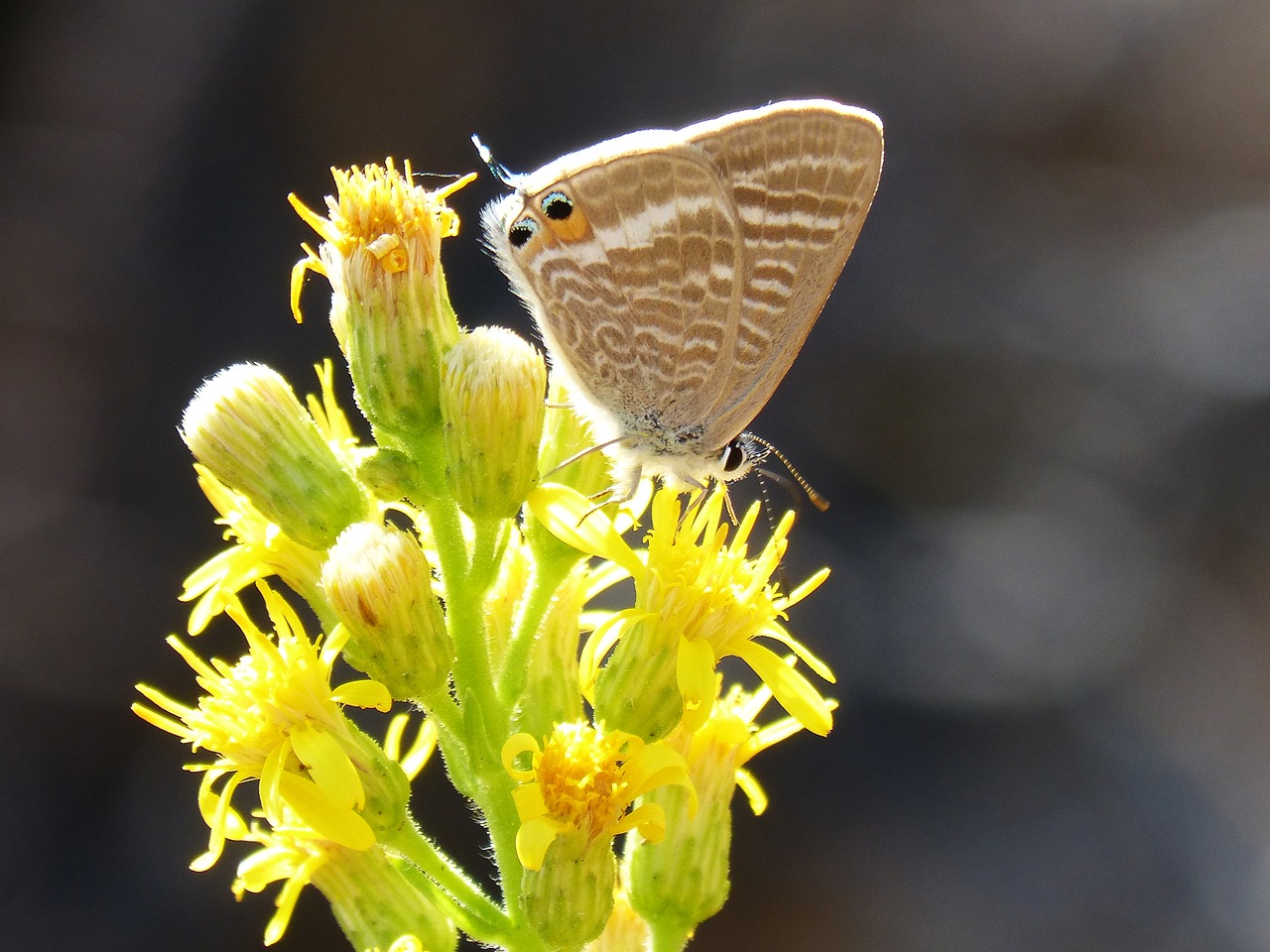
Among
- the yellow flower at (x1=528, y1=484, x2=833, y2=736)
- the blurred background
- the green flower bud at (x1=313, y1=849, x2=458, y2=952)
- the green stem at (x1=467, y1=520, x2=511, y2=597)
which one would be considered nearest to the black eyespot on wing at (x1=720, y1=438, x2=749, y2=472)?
the yellow flower at (x1=528, y1=484, x2=833, y2=736)

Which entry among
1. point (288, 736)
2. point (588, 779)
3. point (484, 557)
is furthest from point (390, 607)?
point (588, 779)

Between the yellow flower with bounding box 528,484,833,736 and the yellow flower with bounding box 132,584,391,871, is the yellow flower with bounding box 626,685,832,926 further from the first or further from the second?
the yellow flower with bounding box 132,584,391,871

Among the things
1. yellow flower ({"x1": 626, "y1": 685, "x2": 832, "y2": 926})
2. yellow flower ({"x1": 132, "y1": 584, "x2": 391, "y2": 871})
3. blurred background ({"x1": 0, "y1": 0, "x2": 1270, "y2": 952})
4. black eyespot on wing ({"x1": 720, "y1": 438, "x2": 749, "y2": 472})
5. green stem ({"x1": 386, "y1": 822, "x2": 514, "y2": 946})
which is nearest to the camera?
yellow flower ({"x1": 132, "y1": 584, "x2": 391, "y2": 871})

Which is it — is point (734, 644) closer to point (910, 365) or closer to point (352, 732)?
point (352, 732)

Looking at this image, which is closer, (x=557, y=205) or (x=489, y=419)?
(x=489, y=419)

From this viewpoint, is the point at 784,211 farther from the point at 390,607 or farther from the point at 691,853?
the point at 691,853

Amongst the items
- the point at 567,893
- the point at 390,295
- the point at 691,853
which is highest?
the point at 390,295
